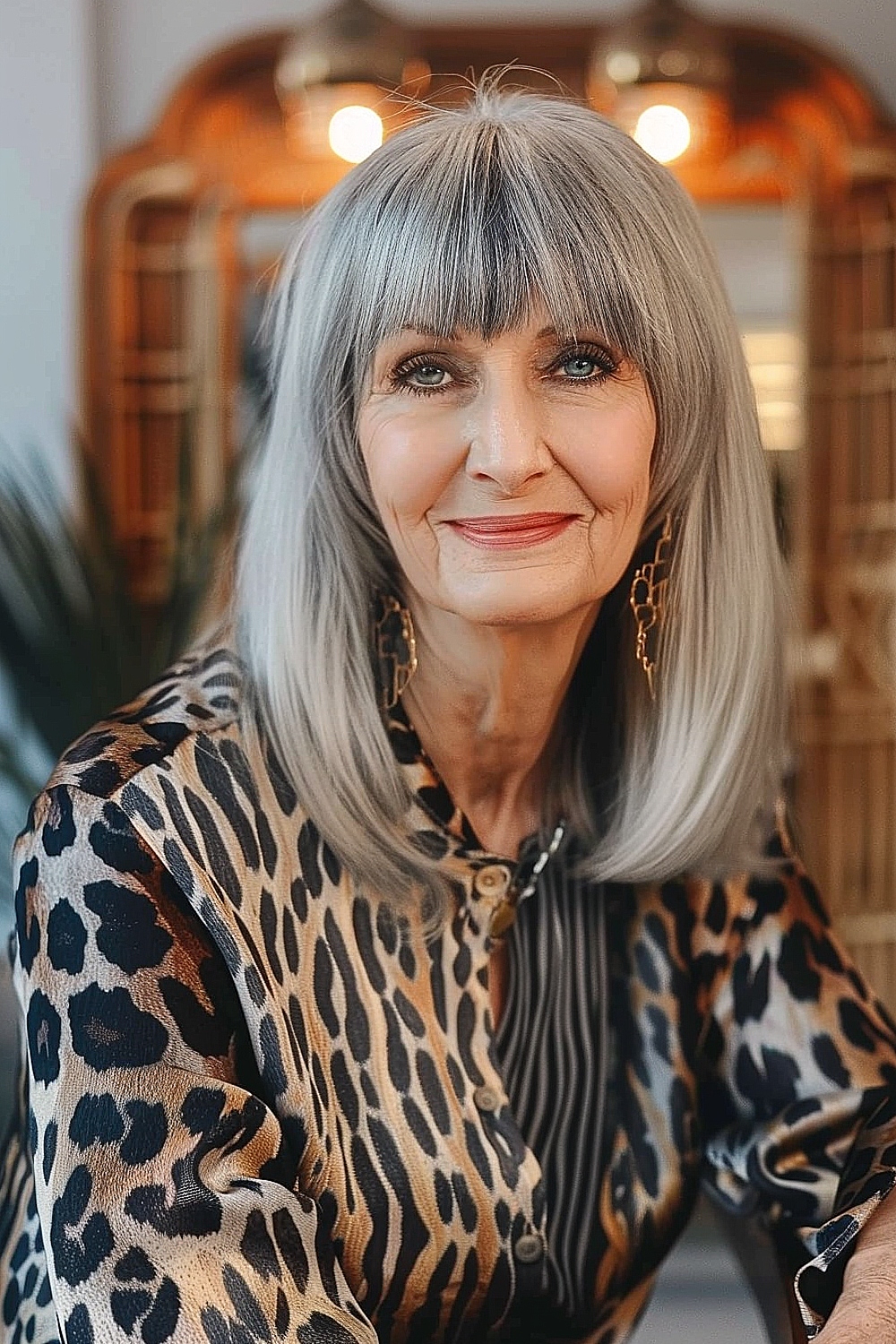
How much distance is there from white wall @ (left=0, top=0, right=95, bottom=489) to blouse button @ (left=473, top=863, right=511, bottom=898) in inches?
73.0

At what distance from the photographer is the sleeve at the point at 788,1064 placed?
3.60ft

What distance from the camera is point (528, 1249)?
3.41 feet

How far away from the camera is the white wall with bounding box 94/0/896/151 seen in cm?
269

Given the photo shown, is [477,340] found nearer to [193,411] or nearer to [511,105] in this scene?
[511,105]

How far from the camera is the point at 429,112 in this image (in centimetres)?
100

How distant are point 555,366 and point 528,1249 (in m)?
0.62

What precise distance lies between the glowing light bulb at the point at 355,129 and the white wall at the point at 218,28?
43 centimetres

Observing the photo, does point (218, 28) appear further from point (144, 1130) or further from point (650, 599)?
point (144, 1130)

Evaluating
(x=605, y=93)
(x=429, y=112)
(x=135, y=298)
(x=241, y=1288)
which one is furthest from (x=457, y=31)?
(x=241, y=1288)

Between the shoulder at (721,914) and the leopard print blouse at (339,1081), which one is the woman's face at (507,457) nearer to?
the leopard print blouse at (339,1081)

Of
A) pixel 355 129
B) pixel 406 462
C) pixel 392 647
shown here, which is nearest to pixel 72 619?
pixel 355 129

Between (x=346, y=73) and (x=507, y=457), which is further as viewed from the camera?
(x=346, y=73)

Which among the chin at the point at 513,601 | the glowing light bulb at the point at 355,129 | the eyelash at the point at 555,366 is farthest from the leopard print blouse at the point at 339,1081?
the glowing light bulb at the point at 355,129

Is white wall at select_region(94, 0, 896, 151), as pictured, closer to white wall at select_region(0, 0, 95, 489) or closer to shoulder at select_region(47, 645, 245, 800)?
white wall at select_region(0, 0, 95, 489)
